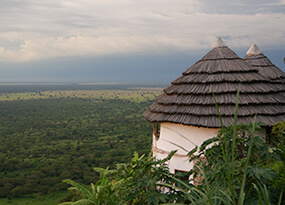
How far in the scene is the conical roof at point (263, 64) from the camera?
7102 millimetres

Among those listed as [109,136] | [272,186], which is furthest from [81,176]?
[272,186]

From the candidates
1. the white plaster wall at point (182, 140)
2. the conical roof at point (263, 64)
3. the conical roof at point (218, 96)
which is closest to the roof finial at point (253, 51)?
the conical roof at point (263, 64)

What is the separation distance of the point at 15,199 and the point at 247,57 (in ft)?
73.2

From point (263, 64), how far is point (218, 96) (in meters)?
→ 2.79

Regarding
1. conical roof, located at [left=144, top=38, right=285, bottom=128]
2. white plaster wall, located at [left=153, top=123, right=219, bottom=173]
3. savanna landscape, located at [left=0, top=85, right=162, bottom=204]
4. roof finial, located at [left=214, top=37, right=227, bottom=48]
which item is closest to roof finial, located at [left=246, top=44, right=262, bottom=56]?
roof finial, located at [left=214, top=37, right=227, bottom=48]

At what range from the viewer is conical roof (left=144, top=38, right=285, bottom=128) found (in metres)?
5.32

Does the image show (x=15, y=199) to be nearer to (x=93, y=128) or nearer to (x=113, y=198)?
(x=113, y=198)

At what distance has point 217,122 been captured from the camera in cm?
519

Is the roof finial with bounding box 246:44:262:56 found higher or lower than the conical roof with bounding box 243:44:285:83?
higher

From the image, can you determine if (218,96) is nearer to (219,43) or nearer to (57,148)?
(219,43)

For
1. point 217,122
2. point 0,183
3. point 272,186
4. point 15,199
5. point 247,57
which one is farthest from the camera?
point 0,183

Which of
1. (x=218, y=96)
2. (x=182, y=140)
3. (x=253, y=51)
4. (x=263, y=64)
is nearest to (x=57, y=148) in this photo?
(x=253, y=51)

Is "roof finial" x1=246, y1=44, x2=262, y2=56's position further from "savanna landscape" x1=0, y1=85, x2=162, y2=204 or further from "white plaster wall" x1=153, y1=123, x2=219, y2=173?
"savanna landscape" x1=0, y1=85, x2=162, y2=204

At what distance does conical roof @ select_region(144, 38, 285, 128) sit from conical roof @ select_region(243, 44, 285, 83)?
0.86 m
